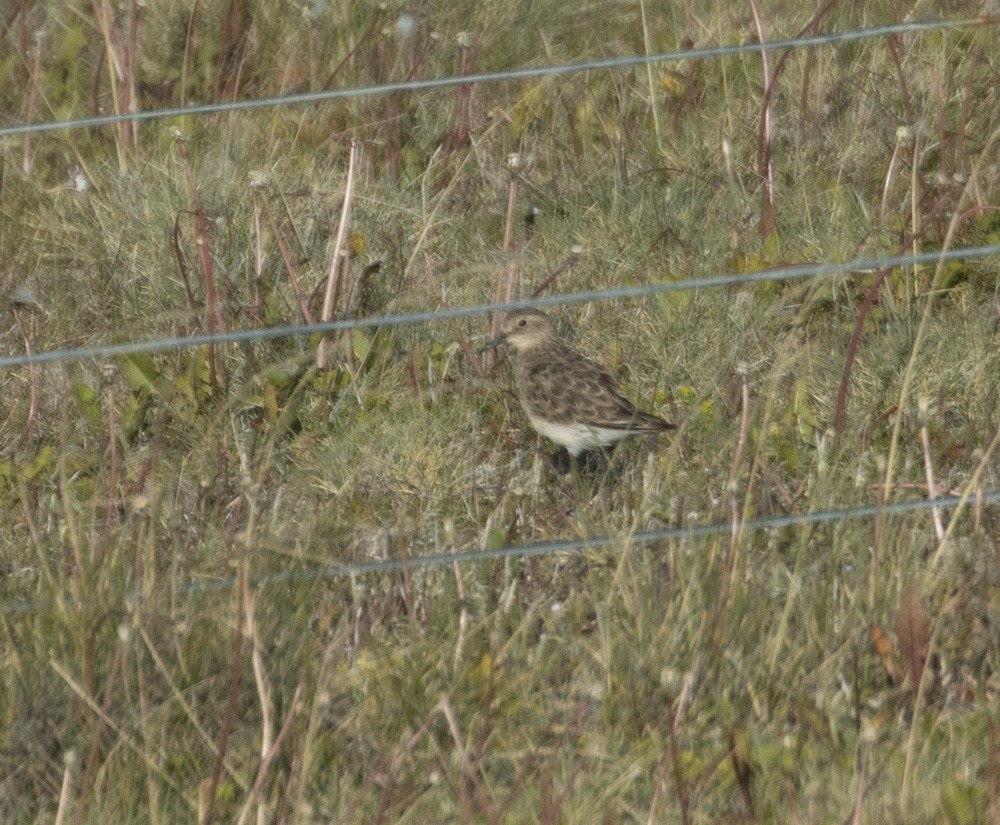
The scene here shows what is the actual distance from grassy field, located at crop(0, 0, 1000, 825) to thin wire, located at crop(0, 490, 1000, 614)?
0.02 m

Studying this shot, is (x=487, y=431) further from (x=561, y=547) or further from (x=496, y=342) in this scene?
(x=561, y=547)

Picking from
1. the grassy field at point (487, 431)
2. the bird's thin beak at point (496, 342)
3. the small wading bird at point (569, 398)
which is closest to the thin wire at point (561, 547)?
the grassy field at point (487, 431)

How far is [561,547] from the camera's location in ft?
13.0

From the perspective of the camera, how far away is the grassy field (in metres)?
3.43

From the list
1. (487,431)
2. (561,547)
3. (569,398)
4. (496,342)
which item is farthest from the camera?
(496,342)

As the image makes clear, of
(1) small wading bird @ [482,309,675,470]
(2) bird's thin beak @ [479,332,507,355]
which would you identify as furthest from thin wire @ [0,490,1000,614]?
(2) bird's thin beak @ [479,332,507,355]

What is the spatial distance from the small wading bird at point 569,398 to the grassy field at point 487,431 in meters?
0.13

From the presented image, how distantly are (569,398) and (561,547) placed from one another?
118 centimetres

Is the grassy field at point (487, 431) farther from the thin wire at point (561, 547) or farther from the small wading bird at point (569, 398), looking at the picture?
the small wading bird at point (569, 398)

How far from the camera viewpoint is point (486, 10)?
748 cm

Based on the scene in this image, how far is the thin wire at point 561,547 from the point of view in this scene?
369 centimetres

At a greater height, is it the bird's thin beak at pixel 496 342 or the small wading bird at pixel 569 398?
the bird's thin beak at pixel 496 342

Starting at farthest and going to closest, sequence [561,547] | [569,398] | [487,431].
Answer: [487,431] < [569,398] < [561,547]

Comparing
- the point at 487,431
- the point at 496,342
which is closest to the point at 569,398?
the point at 487,431
